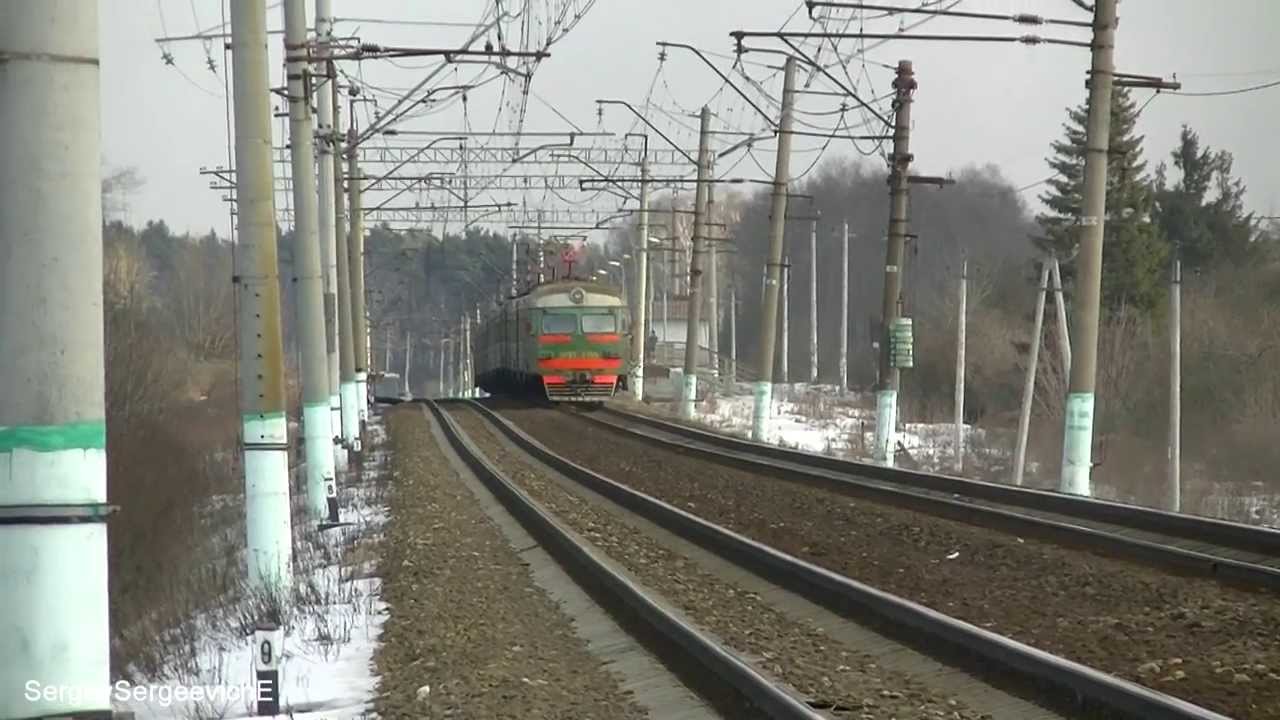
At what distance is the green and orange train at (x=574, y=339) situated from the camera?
141 feet

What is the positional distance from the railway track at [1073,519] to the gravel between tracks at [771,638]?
366 centimetres

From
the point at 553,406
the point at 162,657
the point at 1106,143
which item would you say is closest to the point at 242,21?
the point at 162,657

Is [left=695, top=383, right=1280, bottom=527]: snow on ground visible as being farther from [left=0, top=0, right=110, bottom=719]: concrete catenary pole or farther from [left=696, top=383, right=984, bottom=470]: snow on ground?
[left=0, top=0, right=110, bottom=719]: concrete catenary pole

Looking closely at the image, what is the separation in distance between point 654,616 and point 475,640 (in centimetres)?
→ 121

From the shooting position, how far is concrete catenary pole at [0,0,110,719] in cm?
490

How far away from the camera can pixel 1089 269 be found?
21.8m

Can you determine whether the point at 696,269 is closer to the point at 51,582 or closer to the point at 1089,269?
the point at 1089,269

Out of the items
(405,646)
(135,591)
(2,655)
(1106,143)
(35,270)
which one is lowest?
(135,591)

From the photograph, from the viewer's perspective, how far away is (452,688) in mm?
8641

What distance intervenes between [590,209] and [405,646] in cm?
4866

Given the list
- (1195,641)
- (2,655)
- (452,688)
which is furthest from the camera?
(1195,641)

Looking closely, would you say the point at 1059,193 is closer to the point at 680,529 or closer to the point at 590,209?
the point at 590,209

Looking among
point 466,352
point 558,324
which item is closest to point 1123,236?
point 558,324

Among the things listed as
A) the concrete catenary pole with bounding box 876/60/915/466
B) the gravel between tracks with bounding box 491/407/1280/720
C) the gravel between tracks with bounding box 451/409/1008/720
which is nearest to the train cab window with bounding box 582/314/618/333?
the concrete catenary pole with bounding box 876/60/915/466
